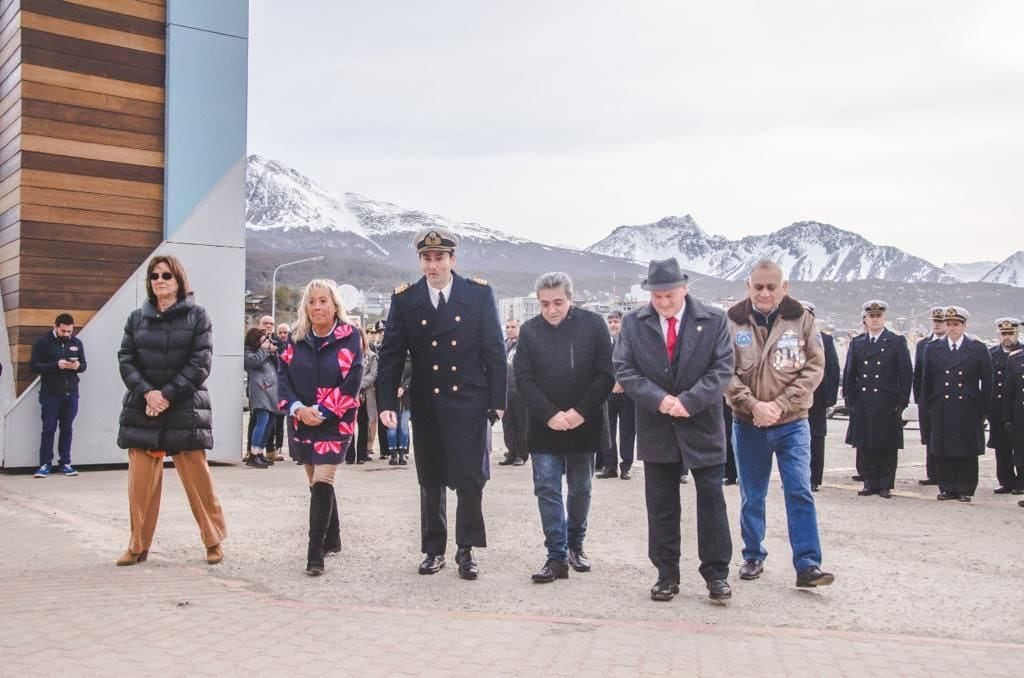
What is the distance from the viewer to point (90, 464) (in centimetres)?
1200

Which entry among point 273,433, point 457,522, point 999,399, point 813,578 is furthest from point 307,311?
point 999,399

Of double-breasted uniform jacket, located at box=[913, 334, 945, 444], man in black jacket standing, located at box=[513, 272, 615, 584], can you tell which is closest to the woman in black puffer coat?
man in black jacket standing, located at box=[513, 272, 615, 584]

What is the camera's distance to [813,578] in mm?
6141

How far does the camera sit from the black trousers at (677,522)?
5969 millimetres

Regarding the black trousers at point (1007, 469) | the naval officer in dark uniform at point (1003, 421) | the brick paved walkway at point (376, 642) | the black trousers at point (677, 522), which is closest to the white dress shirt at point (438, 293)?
the black trousers at point (677, 522)

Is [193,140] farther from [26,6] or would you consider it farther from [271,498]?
[271,498]

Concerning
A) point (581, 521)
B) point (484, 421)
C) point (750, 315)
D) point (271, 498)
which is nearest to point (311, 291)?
point (484, 421)

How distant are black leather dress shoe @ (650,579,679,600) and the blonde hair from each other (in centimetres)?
261

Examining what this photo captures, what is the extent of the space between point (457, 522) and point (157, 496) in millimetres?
1969

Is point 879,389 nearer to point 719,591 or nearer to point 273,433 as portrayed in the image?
point 719,591

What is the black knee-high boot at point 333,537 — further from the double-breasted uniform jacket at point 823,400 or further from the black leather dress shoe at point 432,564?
the double-breasted uniform jacket at point 823,400

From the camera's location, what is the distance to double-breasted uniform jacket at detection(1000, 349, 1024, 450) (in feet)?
37.1

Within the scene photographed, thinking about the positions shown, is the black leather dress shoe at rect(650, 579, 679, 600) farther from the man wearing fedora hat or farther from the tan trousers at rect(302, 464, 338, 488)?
the tan trousers at rect(302, 464, 338, 488)

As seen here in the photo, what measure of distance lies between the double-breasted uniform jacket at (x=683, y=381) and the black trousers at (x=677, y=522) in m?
0.10
